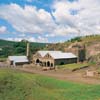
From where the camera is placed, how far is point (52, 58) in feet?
223

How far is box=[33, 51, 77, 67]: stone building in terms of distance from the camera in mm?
67938

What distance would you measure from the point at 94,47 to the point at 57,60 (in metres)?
23.7

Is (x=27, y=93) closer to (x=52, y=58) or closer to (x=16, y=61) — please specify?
(x=52, y=58)

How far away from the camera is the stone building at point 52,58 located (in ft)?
223

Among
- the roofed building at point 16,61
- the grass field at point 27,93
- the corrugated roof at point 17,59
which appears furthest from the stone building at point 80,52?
the grass field at point 27,93

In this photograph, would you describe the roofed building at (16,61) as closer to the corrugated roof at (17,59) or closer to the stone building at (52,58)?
→ the corrugated roof at (17,59)

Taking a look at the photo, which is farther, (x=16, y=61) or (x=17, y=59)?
(x=17, y=59)

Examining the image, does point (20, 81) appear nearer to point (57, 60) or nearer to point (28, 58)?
point (57, 60)

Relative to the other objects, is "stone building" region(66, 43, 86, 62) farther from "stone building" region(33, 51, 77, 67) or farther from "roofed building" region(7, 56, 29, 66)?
"roofed building" region(7, 56, 29, 66)

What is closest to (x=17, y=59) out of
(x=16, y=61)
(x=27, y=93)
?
(x=16, y=61)

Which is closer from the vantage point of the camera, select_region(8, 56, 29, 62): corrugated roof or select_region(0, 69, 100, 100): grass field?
select_region(0, 69, 100, 100): grass field

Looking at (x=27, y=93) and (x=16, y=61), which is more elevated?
(x=16, y=61)

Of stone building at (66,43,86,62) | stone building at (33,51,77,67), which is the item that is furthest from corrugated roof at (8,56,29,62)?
stone building at (66,43,86,62)

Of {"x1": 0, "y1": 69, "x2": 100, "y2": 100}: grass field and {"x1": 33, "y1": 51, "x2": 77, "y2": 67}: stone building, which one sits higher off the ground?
{"x1": 33, "y1": 51, "x2": 77, "y2": 67}: stone building
